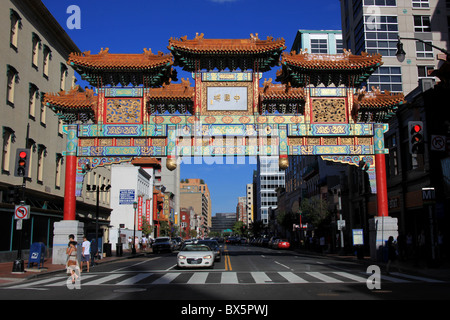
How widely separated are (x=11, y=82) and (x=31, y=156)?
5.76 m

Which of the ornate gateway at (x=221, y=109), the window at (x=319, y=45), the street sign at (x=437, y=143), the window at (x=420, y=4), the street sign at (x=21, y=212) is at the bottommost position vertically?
the street sign at (x=21, y=212)

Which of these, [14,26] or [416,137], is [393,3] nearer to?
[416,137]

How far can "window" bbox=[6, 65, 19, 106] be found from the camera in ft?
96.4

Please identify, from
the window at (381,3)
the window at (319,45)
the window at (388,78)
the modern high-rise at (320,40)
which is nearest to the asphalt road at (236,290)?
the window at (388,78)

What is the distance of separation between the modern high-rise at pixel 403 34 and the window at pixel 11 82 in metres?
35.3

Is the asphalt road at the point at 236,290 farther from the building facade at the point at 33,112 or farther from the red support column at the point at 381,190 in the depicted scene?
the building facade at the point at 33,112

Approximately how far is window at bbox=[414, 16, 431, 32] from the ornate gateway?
2608 cm

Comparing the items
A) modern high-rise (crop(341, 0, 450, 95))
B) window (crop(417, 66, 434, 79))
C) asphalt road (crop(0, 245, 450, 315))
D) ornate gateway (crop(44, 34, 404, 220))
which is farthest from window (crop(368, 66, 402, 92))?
asphalt road (crop(0, 245, 450, 315))

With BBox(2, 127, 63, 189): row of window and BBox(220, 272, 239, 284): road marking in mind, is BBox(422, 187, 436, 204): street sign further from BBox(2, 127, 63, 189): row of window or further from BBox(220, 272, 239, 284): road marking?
BBox(2, 127, 63, 189): row of window

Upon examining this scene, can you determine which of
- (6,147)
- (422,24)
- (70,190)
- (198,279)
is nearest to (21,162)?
(70,190)

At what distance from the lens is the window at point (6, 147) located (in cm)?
2869

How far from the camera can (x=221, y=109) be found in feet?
90.2
